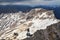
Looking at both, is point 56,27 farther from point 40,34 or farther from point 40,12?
point 40,12

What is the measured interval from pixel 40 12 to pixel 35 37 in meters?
37.2

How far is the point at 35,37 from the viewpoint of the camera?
240 ft

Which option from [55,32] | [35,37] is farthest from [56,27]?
[35,37]

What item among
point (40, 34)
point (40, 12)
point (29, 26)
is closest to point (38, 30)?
point (40, 34)

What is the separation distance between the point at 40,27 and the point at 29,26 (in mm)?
7814

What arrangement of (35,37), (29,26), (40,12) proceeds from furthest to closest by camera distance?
(40,12) < (29,26) < (35,37)

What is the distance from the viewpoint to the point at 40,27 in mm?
77438

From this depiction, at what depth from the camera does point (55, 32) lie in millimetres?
75625

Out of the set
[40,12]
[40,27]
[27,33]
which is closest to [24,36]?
[27,33]

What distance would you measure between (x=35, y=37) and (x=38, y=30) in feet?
8.14

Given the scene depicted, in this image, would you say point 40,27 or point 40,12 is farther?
point 40,12

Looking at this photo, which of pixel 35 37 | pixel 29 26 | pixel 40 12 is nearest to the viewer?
pixel 35 37

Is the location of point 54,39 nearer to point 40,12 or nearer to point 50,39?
point 50,39

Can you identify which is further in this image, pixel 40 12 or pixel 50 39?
pixel 40 12
